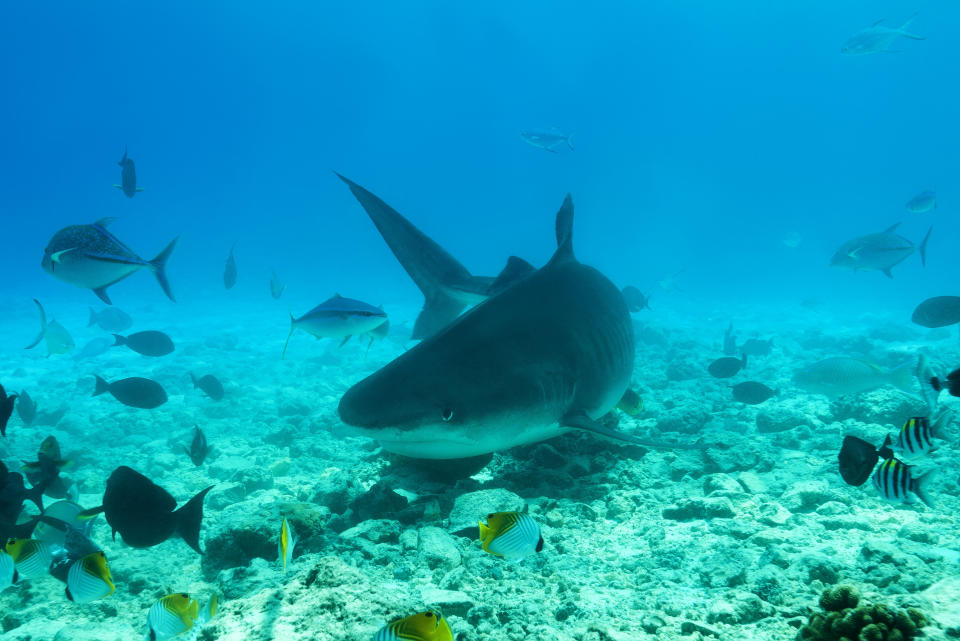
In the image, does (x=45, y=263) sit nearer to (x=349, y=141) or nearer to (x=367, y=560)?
(x=367, y=560)

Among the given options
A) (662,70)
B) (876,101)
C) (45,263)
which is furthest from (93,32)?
(876,101)

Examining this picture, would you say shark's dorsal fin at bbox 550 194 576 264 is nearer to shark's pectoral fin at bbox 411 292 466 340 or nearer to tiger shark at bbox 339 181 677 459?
tiger shark at bbox 339 181 677 459

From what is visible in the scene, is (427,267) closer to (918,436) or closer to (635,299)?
(918,436)

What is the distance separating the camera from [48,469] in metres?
3.92

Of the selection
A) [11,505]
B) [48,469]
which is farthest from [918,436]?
A: [48,469]

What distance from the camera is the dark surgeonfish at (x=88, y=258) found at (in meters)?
4.67

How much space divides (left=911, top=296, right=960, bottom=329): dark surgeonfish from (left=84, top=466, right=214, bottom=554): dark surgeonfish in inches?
347

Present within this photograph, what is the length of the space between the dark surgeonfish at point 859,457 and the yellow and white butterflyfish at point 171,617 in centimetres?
373

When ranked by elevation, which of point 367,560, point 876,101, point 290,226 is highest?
point 876,101

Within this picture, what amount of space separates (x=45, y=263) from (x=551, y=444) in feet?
17.6

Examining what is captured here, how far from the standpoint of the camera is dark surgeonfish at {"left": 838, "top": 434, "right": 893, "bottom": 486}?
2.93 m

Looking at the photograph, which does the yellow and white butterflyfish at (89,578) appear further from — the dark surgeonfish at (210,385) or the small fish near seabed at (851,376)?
the small fish near seabed at (851,376)

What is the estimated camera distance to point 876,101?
12219 cm

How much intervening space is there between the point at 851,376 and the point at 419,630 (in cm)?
690
